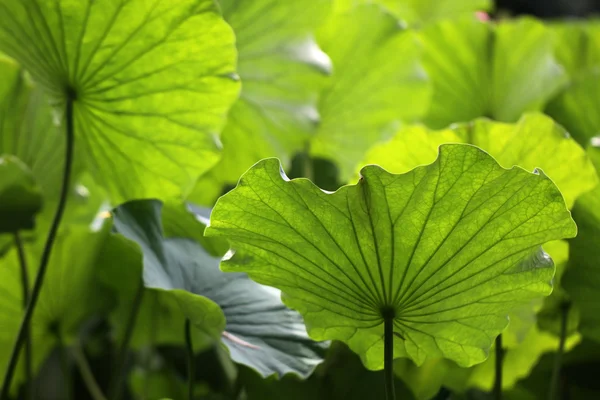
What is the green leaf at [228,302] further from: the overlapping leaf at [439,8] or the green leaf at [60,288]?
the overlapping leaf at [439,8]

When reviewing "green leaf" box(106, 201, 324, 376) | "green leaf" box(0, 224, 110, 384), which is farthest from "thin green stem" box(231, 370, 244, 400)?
"green leaf" box(0, 224, 110, 384)

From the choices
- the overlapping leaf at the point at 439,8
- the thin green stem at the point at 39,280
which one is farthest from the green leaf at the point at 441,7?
the thin green stem at the point at 39,280

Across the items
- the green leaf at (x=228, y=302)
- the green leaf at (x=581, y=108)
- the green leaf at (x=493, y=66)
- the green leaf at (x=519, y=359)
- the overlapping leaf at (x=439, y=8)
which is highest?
the overlapping leaf at (x=439, y=8)

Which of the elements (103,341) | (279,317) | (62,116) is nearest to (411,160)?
(279,317)

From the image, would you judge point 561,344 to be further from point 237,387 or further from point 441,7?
point 441,7

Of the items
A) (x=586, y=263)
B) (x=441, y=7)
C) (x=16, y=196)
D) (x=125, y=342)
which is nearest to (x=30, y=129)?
(x=16, y=196)
